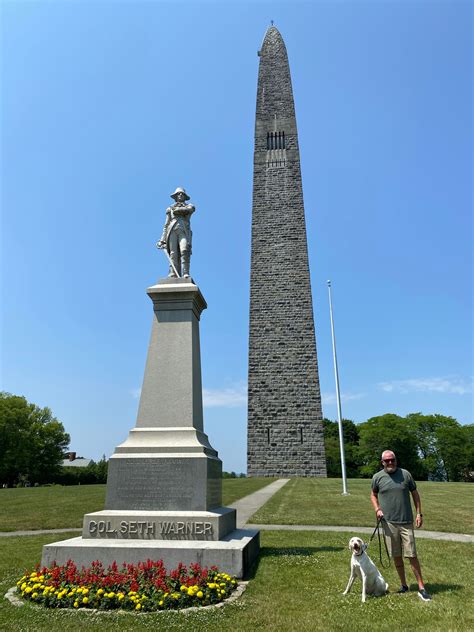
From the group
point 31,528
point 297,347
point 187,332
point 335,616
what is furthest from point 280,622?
point 297,347

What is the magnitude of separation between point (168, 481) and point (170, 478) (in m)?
0.05

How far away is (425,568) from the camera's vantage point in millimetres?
7395

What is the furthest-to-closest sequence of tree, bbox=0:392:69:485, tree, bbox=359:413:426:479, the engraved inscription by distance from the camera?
tree, bbox=359:413:426:479 < tree, bbox=0:392:69:485 < the engraved inscription

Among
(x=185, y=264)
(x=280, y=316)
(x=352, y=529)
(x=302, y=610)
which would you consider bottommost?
(x=302, y=610)

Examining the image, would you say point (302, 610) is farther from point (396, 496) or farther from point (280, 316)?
point (280, 316)

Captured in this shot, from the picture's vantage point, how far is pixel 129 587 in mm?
5523

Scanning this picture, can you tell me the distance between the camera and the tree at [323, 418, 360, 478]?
58844mm

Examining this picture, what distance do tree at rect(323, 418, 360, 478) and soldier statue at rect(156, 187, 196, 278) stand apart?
47162 millimetres

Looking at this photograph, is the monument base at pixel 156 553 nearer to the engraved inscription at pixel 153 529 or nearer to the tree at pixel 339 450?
the engraved inscription at pixel 153 529

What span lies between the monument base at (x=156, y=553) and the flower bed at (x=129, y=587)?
0.14 metres

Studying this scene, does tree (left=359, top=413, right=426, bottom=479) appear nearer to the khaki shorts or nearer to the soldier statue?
the soldier statue

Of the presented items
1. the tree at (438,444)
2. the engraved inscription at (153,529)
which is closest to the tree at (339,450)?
the tree at (438,444)

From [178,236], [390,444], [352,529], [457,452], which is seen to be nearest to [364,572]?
[352,529]

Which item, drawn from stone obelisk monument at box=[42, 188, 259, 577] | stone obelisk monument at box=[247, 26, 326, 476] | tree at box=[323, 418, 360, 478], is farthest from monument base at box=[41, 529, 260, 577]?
tree at box=[323, 418, 360, 478]
